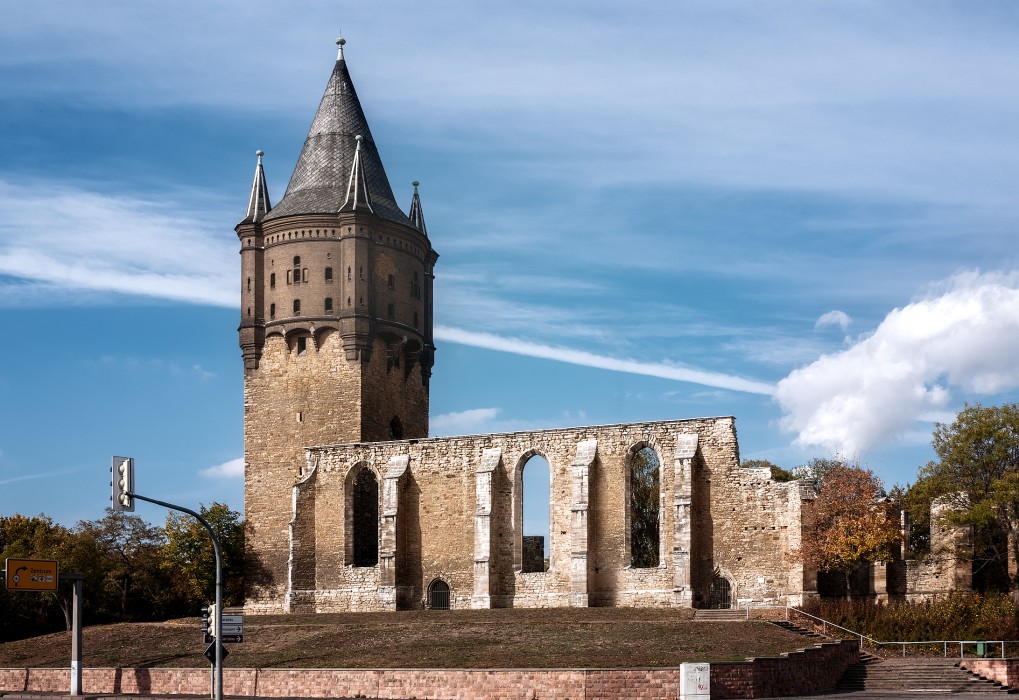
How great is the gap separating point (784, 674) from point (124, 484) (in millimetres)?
18465

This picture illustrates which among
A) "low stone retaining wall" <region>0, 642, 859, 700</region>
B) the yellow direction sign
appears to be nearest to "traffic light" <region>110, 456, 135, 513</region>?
"low stone retaining wall" <region>0, 642, 859, 700</region>

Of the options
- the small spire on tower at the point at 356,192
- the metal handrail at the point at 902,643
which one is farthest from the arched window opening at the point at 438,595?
the small spire on tower at the point at 356,192

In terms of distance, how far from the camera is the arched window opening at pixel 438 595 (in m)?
58.4

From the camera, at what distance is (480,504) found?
188ft

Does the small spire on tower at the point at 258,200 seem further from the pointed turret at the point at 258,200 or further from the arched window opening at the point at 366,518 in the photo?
the arched window opening at the point at 366,518

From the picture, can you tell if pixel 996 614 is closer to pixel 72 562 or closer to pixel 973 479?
pixel 973 479

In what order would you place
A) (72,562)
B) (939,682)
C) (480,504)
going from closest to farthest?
(939,682) < (480,504) < (72,562)

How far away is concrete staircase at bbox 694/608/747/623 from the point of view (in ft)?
156

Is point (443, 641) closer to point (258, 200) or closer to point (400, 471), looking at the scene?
point (400, 471)

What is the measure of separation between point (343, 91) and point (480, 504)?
80.5 ft

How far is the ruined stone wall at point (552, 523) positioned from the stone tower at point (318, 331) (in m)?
2.24

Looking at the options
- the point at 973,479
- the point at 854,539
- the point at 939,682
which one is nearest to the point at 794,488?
the point at 854,539

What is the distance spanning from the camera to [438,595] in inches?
2311

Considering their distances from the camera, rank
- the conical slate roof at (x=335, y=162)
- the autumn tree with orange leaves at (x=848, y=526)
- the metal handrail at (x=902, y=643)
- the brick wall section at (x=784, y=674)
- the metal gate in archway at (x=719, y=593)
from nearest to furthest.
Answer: the brick wall section at (x=784, y=674) < the metal handrail at (x=902, y=643) < the autumn tree with orange leaves at (x=848, y=526) < the metal gate in archway at (x=719, y=593) < the conical slate roof at (x=335, y=162)
